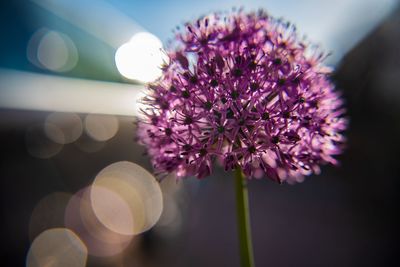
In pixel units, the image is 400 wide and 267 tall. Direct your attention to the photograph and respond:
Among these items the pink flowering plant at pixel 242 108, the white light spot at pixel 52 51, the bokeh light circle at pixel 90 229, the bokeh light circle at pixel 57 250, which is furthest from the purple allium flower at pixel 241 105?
the white light spot at pixel 52 51

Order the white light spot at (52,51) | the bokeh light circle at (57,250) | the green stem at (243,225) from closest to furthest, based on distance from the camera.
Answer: the green stem at (243,225) → the bokeh light circle at (57,250) → the white light spot at (52,51)

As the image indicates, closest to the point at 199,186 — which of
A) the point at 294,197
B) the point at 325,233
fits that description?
the point at 294,197

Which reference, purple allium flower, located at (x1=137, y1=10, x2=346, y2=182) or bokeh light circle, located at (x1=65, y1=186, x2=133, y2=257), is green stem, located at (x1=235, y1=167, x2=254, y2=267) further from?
bokeh light circle, located at (x1=65, y1=186, x2=133, y2=257)

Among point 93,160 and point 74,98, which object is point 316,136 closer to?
point 74,98

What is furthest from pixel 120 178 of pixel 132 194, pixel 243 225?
pixel 243 225

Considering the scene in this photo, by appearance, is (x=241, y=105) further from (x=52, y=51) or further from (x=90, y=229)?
(x=52, y=51)

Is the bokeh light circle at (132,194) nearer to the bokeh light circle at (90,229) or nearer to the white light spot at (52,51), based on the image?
the bokeh light circle at (90,229)

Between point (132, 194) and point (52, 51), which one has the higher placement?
point (52, 51)

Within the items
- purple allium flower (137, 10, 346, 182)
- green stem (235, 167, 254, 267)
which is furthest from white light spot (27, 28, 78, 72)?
green stem (235, 167, 254, 267)
